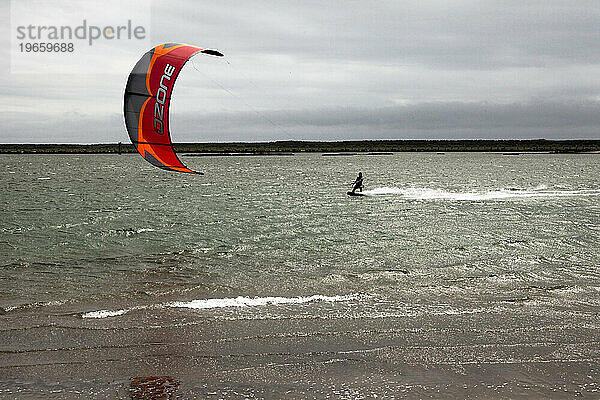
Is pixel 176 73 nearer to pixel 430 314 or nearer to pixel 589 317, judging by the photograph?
pixel 430 314

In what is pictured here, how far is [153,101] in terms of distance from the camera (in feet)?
44.4

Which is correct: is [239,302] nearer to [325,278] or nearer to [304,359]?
[325,278]

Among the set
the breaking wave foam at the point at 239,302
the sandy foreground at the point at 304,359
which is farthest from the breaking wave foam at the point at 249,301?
the sandy foreground at the point at 304,359

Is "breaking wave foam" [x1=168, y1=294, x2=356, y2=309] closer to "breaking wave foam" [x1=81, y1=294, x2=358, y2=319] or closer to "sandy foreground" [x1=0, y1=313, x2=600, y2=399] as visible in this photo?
"breaking wave foam" [x1=81, y1=294, x2=358, y2=319]

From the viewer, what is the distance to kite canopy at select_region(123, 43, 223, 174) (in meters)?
13.4

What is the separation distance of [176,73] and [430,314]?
796 centimetres

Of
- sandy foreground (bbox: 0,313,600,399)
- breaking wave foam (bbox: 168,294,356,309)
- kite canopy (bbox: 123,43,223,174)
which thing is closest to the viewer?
sandy foreground (bbox: 0,313,600,399)

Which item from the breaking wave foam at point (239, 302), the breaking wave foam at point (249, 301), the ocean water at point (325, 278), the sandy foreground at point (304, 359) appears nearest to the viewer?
the sandy foreground at point (304, 359)

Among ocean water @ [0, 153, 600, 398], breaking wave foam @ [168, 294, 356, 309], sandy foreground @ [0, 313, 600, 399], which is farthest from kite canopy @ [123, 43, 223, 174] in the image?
sandy foreground @ [0, 313, 600, 399]

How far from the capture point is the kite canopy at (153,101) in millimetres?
13406

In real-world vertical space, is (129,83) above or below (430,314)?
above

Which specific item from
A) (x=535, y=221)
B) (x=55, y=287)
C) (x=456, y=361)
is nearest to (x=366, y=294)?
(x=456, y=361)

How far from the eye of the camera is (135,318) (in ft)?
31.5

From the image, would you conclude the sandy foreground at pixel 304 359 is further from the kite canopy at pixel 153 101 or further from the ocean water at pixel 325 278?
the kite canopy at pixel 153 101
